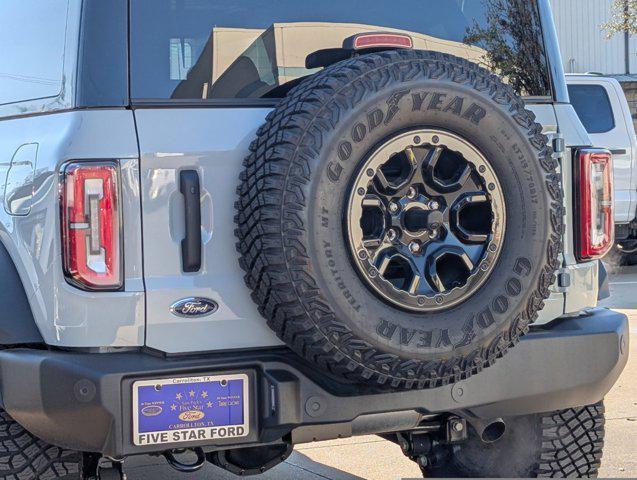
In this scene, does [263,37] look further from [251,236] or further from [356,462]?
[356,462]

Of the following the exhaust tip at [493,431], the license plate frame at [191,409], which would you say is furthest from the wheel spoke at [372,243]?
the exhaust tip at [493,431]

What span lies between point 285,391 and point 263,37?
102 cm

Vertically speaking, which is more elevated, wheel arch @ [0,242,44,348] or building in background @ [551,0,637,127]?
building in background @ [551,0,637,127]

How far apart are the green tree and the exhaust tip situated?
16.5 metres

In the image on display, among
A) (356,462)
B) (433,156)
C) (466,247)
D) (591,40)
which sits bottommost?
(356,462)

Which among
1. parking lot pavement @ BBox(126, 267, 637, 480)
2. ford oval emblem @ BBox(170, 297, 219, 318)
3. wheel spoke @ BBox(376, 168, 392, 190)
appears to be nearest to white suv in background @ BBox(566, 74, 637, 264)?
parking lot pavement @ BBox(126, 267, 637, 480)

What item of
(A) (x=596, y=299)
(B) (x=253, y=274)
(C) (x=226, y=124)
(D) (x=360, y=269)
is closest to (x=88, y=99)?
(C) (x=226, y=124)

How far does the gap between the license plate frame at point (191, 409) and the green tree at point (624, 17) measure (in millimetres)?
17209

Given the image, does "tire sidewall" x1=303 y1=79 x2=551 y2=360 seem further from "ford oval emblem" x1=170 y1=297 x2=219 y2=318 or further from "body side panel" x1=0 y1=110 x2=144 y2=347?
"body side panel" x1=0 y1=110 x2=144 y2=347

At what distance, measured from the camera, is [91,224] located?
114 inches

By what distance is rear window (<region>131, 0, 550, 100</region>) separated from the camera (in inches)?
120

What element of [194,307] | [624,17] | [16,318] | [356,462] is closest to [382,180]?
[194,307]

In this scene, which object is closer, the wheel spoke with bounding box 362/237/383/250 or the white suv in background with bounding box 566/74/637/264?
the wheel spoke with bounding box 362/237/383/250

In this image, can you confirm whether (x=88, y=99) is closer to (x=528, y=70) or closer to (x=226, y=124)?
(x=226, y=124)
